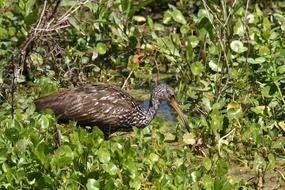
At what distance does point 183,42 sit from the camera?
11.2 m

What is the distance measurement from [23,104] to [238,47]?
224 cm

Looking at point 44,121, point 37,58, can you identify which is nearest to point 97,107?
point 44,121

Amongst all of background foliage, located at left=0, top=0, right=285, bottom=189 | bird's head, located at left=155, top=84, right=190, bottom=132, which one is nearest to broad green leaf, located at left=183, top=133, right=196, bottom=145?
background foliage, located at left=0, top=0, right=285, bottom=189

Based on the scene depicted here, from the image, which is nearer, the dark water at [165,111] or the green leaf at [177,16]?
the dark water at [165,111]

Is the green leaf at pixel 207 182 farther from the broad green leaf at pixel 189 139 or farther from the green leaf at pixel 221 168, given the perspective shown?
the broad green leaf at pixel 189 139

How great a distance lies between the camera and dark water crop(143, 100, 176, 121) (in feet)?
33.5

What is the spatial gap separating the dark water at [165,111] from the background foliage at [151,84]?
8.5 inches

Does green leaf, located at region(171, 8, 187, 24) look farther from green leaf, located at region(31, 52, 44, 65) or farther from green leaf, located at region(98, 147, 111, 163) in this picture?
green leaf, located at region(98, 147, 111, 163)

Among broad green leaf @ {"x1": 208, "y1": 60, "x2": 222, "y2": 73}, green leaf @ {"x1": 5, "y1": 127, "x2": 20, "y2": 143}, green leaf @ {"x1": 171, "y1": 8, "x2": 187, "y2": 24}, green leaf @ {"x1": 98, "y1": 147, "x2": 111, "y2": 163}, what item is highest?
green leaf @ {"x1": 171, "y1": 8, "x2": 187, "y2": 24}

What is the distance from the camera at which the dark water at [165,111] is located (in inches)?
402

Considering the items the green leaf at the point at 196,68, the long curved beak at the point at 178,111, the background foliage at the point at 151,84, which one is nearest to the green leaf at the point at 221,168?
the background foliage at the point at 151,84

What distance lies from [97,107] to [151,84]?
198cm

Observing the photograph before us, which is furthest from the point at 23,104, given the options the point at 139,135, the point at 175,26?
the point at 175,26

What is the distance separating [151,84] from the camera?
11078 millimetres
